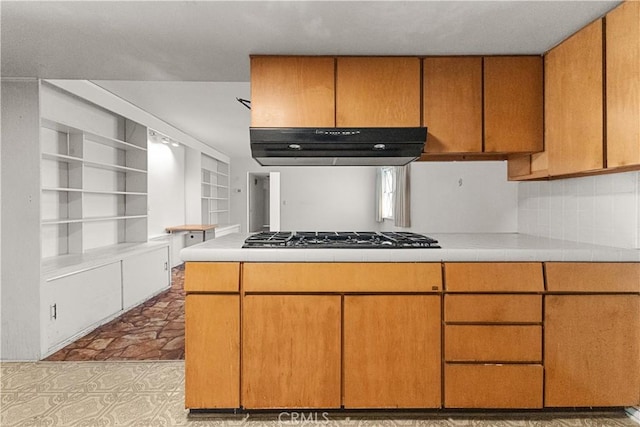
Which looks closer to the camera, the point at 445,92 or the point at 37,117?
the point at 445,92

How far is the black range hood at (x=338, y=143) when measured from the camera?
2369mm

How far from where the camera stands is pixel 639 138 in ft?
5.86

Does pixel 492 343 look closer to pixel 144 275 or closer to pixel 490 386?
pixel 490 386

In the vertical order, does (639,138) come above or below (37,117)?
below

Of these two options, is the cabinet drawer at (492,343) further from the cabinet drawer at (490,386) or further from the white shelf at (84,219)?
the white shelf at (84,219)

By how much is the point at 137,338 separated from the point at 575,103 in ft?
12.6

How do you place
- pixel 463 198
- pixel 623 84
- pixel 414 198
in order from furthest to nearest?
pixel 414 198
pixel 463 198
pixel 623 84

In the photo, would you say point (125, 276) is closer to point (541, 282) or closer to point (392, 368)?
point (392, 368)

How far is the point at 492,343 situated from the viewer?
2.10 m

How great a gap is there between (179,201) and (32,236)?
4568 millimetres

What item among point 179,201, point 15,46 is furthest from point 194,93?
point 179,201

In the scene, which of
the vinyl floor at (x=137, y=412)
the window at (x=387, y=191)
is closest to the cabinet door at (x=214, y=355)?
the vinyl floor at (x=137, y=412)

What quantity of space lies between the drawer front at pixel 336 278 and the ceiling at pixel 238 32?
4.44 feet

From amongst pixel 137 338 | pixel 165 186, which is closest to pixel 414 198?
pixel 137 338
